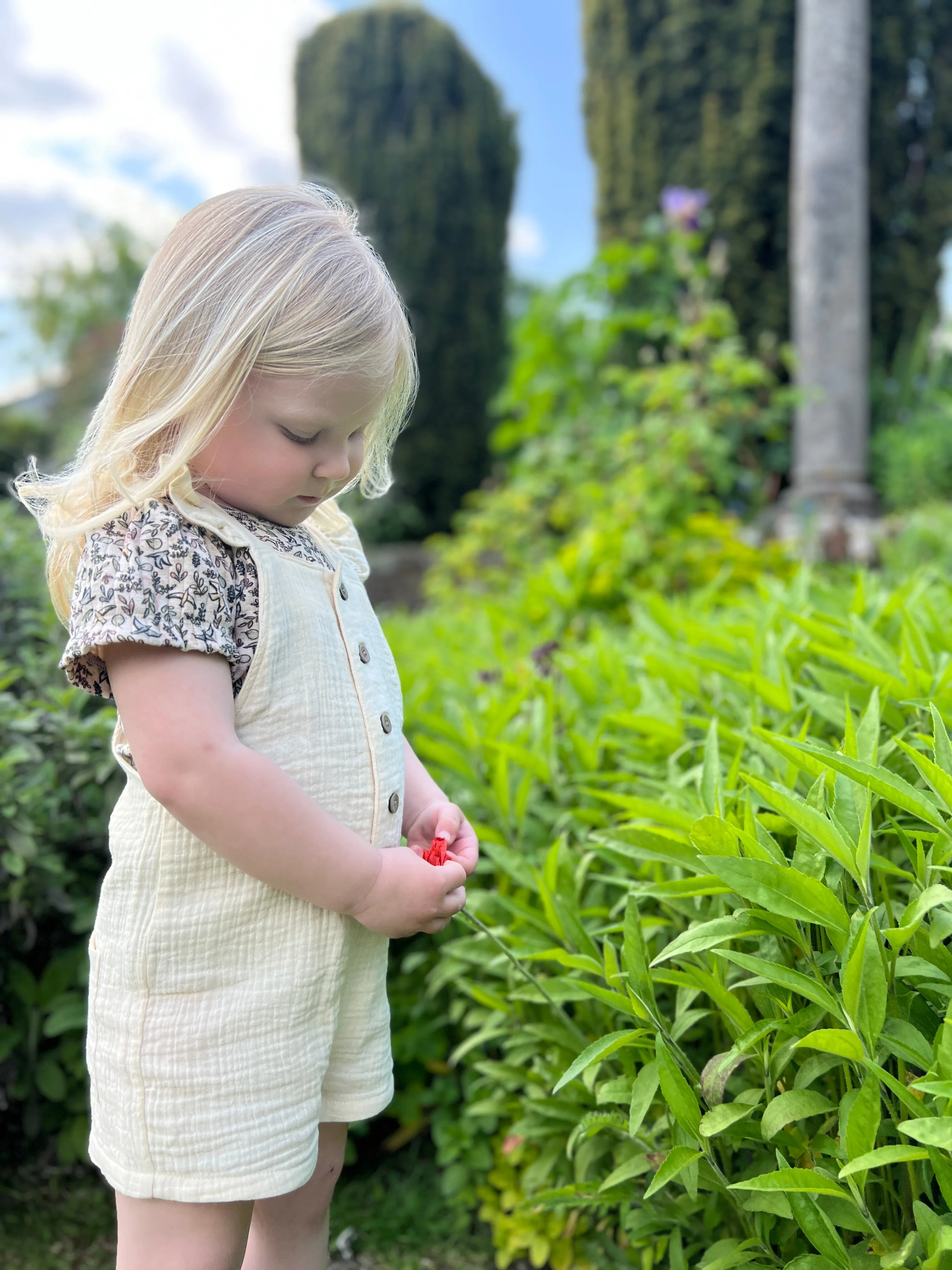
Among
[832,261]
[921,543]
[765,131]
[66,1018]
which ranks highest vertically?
[765,131]

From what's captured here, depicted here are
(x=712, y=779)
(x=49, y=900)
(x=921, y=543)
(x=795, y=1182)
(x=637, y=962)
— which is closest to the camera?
(x=795, y=1182)

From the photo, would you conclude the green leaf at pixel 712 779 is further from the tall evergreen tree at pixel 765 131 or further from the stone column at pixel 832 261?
the tall evergreen tree at pixel 765 131

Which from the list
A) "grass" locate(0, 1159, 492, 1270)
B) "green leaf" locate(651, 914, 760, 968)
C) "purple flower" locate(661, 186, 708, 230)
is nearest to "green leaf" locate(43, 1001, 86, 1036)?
"grass" locate(0, 1159, 492, 1270)

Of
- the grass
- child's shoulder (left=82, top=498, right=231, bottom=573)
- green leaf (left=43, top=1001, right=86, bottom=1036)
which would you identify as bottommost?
the grass

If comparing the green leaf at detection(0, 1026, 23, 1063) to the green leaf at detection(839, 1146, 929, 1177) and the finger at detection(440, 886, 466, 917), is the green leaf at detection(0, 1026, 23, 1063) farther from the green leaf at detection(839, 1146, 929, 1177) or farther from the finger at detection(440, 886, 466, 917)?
the green leaf at detection(839, 1146, 929, 1177)

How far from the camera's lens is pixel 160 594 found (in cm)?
101

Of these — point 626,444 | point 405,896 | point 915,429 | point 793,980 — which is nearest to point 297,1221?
point 405,896

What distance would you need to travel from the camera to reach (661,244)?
6.80 metres

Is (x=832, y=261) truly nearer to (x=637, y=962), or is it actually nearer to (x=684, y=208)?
(x=684, y=208)

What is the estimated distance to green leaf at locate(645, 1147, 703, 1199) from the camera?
42.0 inches

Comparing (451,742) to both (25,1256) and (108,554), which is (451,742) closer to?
(108,554)

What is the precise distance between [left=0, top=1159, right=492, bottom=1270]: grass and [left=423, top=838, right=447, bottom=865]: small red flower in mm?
1107

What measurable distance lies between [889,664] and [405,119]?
33.8 ft

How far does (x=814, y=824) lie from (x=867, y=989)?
177 millimetres
